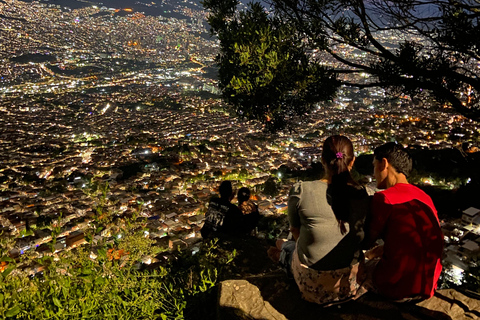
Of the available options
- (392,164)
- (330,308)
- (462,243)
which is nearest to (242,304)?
(330,308)

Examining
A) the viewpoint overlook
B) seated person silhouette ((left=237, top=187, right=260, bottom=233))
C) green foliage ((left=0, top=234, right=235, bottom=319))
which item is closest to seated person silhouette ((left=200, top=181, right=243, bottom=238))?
seated person silhouette ((left=237, top=187, right=260, bottom=233))

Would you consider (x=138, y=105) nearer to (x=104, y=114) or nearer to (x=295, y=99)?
(x=104, y=114)

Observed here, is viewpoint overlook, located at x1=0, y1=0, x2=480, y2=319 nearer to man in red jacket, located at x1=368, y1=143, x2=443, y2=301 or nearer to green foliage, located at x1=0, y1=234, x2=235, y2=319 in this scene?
green foliage, located at x1=0, y1=234, x2=235, y2=319

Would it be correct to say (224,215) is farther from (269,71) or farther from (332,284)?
(269,71)

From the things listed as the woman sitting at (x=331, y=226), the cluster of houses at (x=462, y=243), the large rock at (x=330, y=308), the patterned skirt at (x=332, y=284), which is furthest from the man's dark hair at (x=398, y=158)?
the cluster of houses at (x=462, y=243)

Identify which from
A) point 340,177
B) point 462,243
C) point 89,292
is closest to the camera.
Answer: point 89,292

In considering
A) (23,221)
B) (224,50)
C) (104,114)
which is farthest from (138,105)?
(224,50)
